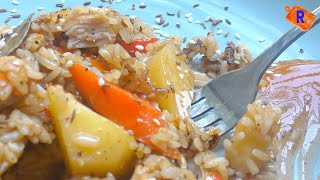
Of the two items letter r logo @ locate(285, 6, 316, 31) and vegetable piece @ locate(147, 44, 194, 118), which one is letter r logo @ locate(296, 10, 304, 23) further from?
vegetable piece @ locate(147, 44, 194, 118)

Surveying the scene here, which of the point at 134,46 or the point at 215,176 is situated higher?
the point at 134,46

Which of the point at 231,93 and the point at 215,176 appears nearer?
the point at 215,176

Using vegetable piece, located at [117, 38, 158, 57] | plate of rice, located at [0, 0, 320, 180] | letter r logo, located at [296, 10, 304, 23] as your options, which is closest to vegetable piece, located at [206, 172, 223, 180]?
plate of rice, located at [0, 0, 320, 180]

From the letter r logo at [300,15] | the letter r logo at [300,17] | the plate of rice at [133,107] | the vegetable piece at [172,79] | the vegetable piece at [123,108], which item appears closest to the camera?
the plate of rice at [133,107]

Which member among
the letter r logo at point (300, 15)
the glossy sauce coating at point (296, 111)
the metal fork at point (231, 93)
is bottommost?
the glossy sauce coating at point (296, 111)

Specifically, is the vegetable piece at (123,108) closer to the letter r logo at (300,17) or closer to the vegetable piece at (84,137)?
the vegetable piece at (84,137)

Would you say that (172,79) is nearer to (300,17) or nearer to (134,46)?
(134,46)

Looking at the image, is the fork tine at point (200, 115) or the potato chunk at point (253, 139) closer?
the potato chunk at point (253, 139)

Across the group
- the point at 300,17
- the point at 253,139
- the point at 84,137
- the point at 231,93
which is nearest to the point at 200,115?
the point at 231,93

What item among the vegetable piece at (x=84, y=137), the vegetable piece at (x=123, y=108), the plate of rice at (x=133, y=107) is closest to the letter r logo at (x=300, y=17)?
the plate of rice at (x=133, y=107)
